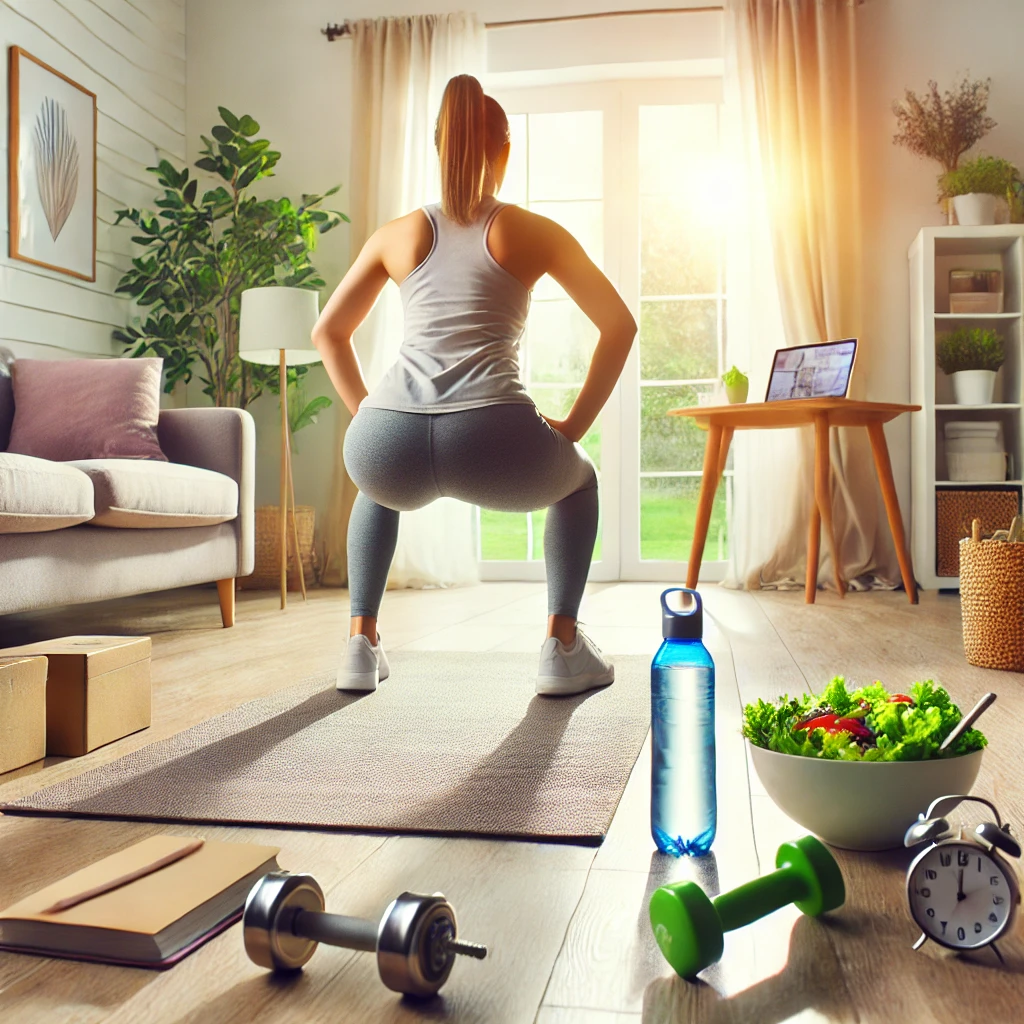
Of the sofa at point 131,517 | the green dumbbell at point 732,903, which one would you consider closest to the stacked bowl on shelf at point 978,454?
the sofa at point 131,517

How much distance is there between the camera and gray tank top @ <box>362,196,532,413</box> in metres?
1.62

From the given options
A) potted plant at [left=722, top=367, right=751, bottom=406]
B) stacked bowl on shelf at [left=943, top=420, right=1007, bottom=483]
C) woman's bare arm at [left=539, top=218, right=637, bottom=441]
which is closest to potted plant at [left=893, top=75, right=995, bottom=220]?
stacked bowl on shelf at [left=943, top=420, right=1007, bottom=483]

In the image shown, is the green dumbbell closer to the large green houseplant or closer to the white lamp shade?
the white lamp shade

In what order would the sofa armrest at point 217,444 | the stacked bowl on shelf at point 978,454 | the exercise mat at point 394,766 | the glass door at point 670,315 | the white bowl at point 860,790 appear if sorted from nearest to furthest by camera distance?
the white bowl at point 860,790 → the exercise mat at point 394,766 → the sofa armrest at point 217,444 → the stacked bowl on shelf at point 978,454 → the glass door at point 670,315

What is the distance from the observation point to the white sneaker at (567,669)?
179 cm

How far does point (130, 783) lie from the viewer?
1.26 m

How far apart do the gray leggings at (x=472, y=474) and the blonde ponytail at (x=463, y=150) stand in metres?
0.37

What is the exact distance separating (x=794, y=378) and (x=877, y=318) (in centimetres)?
72

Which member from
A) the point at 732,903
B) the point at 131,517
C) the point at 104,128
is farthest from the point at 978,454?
the point at 104,128

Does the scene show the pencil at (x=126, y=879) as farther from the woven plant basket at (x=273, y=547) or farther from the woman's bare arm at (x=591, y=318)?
the woven plant basket at (x=273, y=547)

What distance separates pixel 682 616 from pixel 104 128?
3823 mm

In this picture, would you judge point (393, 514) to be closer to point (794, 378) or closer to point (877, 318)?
point (794, 378)

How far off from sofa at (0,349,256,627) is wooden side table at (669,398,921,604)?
1.49 meters

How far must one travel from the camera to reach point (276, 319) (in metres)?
3.54
